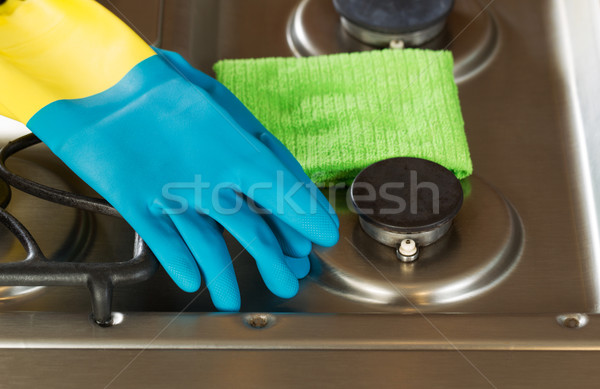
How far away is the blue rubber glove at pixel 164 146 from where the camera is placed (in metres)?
0.69

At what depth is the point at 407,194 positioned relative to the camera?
2.48 feet

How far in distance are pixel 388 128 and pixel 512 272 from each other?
0.22 metres

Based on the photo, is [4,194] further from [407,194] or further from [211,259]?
[407,194]

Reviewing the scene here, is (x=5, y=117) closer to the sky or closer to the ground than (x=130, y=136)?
closer to the ground

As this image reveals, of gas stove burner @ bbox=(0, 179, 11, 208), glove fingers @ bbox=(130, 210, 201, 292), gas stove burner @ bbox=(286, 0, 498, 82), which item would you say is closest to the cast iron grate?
glove fingers @ bbox=(130, 210, 201, 292)

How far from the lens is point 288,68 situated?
3.03ft

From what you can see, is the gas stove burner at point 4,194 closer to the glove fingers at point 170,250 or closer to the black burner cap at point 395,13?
the glove fingers at point 170,250

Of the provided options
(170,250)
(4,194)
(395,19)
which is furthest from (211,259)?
(395,19)

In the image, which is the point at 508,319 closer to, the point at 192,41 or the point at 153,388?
the point at 153,388

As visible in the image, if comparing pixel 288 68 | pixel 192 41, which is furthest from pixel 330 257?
pixel 192 41

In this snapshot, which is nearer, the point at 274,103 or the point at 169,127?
the point at 169,127

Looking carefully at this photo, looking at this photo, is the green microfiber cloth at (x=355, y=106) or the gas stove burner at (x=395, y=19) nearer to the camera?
the green microfiber cloth at (x=355, y=106)

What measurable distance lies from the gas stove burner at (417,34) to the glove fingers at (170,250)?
41 cm

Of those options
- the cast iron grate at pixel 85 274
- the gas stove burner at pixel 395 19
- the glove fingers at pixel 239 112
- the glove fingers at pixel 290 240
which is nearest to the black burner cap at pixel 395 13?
the gas stove burner at pixel 395 19
